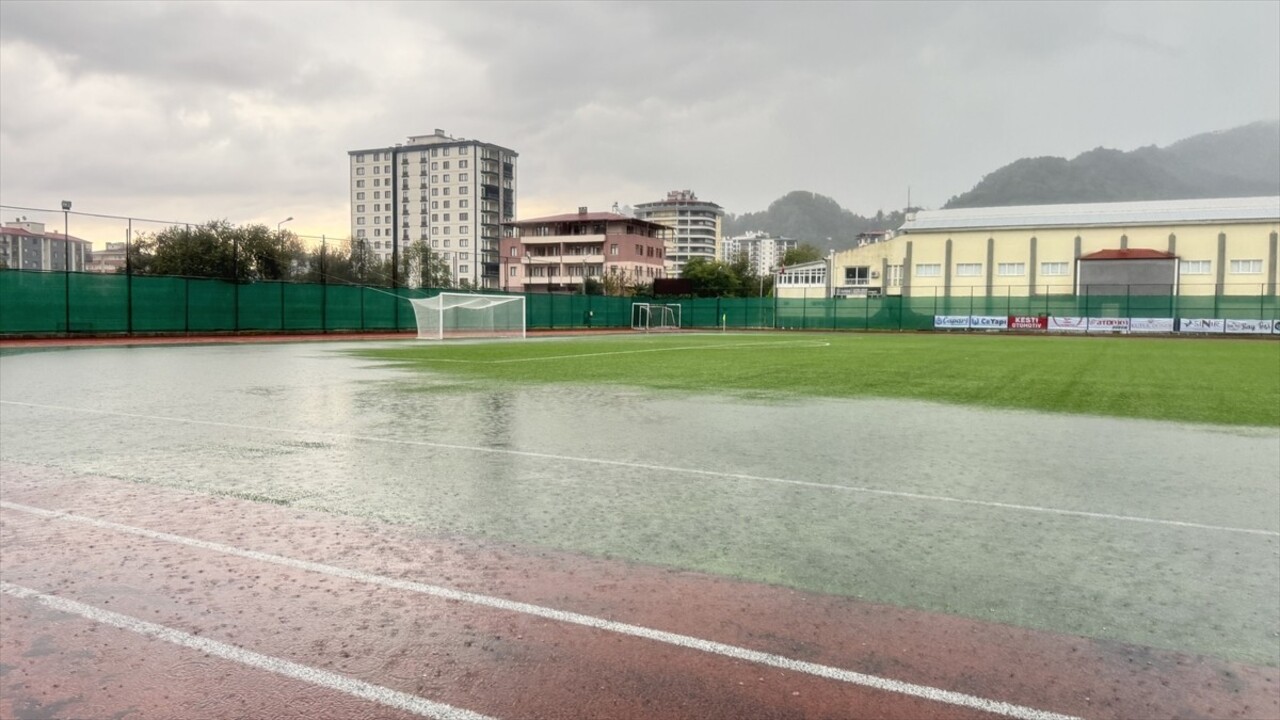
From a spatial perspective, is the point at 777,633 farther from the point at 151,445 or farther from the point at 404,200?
the point at 404,200

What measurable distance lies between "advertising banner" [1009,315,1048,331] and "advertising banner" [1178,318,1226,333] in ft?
22.5

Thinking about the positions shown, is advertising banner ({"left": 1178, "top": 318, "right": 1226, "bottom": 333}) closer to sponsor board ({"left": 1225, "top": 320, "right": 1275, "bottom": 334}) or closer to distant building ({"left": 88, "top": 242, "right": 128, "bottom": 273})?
sponsor board ({"left": 1225, "top": 320, "right": 1275, "bottom": 334})

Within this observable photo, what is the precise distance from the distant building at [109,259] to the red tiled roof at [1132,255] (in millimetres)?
58987

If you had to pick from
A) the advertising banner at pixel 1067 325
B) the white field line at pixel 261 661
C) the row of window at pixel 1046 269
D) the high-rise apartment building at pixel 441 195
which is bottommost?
the white field line at pixel 261 661

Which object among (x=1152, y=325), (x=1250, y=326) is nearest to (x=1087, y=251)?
(x=1152, y=325)

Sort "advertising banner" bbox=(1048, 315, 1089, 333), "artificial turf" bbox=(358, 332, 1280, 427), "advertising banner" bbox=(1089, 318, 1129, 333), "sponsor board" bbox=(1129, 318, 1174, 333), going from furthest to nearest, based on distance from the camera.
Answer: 1. "advertising banner" bbox=(1048, 315, 1089, 333)
2. "advertising banner" bbox=(1089, 318, 1129, 333)
3. "sponsor board" bbox=(1129, 318, 1174, 333)
4. "artificial turf" bbox=(358, 332, 1280, 427)

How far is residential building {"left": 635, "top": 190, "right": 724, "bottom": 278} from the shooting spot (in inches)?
7219

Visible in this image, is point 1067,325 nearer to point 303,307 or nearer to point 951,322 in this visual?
point 951,322

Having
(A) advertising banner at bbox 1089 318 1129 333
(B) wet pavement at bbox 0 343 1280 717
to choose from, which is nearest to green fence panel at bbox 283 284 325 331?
(B) wet pavement at bbox 0 343 1280 717

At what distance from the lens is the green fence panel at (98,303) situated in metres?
27.7

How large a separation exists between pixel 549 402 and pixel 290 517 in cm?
657

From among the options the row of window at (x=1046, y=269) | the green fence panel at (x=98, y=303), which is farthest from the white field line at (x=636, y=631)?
the row of window at (x=1046, y=269)

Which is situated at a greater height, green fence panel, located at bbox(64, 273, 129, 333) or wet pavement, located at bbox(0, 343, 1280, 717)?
green fence panel, located at bbox(64, 273, 129, 333)

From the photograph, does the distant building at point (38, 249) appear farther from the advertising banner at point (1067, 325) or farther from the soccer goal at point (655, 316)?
the advertising banner at point (1067, 325)
